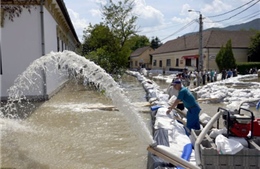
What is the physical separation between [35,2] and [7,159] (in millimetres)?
8787

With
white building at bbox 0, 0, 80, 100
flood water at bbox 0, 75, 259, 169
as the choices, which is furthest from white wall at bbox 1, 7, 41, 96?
flood water at bbox 0, 75, 259, 169

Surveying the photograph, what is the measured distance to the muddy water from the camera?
5637 mm

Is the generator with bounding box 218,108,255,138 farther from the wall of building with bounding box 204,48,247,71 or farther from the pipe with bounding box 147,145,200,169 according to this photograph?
the wall of building with bounding box 204,48,247,71

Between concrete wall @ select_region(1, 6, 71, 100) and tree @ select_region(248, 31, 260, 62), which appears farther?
tree @ select_region(248, 31, 260, 62)

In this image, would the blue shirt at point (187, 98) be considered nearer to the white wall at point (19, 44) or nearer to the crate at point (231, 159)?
the crate at point (231, 159)

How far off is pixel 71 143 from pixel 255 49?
37320 millimetres

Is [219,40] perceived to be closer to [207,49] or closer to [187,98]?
[207,49]

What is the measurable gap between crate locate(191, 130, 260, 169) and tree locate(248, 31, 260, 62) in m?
37.4

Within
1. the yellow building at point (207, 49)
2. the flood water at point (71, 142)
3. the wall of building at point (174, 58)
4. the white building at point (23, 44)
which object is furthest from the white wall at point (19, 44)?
the wall of building at point (174, 58)

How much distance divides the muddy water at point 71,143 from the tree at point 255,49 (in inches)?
1306

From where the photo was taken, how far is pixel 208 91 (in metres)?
16.6

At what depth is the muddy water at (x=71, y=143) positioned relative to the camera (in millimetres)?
5637

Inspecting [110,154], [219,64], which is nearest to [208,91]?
[110,154]

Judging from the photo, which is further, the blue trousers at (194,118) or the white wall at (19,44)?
the white wall at (19,44)
